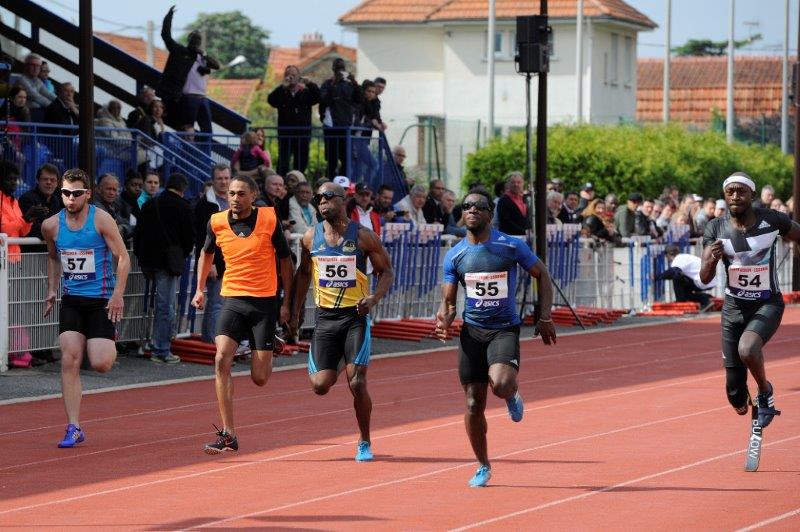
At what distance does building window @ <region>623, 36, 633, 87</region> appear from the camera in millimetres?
72562

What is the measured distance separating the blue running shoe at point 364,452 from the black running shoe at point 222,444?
38.5 inches

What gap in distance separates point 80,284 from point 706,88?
8263cm

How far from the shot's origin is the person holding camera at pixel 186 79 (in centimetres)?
2388

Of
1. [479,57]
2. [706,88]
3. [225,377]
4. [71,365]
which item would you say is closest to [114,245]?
[71,365]

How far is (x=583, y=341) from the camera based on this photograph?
915 inches

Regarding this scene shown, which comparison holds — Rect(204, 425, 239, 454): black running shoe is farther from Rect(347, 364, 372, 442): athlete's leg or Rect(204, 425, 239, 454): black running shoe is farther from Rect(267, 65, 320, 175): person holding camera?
Rect(267, 65, 320, 175): person holding camera

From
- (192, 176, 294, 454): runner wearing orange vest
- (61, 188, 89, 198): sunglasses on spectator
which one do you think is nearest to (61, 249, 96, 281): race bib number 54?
(61, 188, 89, 198): sunglasses on spectator

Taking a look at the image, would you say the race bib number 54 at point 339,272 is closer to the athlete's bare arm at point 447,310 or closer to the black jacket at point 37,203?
the athlete's bare arm at point 447,310

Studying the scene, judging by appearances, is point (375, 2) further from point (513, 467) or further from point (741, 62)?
point (513, 467)

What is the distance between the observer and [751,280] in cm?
1205

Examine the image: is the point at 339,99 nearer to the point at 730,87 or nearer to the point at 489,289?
the point at 489,289

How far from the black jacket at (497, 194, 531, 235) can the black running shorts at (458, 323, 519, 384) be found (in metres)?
12.4

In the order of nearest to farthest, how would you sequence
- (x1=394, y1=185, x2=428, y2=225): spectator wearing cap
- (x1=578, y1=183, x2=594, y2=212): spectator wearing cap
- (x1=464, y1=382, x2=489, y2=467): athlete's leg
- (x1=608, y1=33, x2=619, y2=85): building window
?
(x1=464, y1=382, x2=489, y2=467): athlete's leg → (x1=394, y1=185, x2=428, y2=225): spectator wearing cap → (x1=578, y1=183, x2=594, y2=212): spectator wearing cap → (x1=608, y1=33, x2=619, y2=85): building window

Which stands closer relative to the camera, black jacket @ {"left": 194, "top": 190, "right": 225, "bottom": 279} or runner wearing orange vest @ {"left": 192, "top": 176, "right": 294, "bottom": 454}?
runner wearing orange vest @ {"left": 192, "top": 176, "right": 294, "bottom": 454}
